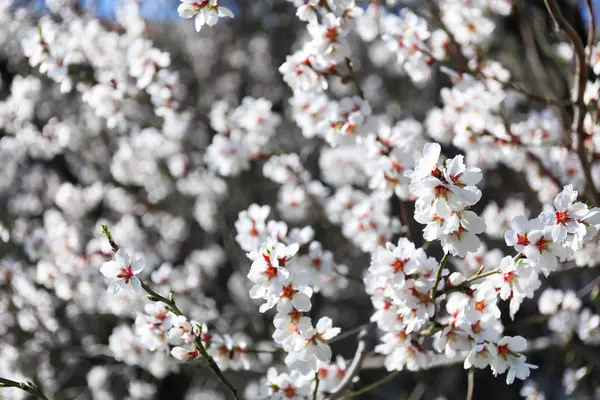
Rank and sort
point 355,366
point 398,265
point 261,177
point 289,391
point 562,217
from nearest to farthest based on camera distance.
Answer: point 562,217 → point 398,265 → point 289,391 → point 355,366 → point 261,177

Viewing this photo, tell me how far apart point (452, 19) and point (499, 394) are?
4216 millimetres

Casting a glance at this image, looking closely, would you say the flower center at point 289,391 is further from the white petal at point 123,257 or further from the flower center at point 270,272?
the white petal at point 123,257

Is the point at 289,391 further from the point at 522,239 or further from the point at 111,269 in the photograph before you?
the point at 522,239

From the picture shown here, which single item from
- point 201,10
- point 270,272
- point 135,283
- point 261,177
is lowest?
point 261,177

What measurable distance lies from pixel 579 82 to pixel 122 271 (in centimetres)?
180

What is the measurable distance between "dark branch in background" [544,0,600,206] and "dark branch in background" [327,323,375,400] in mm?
1135

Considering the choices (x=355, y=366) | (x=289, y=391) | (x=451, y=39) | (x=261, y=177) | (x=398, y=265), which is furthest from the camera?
(x=261, y=177)

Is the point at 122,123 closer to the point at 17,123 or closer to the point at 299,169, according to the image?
the point at 299,169

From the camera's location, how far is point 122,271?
1655 millimetres

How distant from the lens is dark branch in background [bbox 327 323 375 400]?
2.00 meters

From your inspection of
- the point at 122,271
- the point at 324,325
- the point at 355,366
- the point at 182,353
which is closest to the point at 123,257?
the point at 122,271

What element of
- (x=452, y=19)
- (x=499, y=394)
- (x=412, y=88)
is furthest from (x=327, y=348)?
(x=412, y=88)

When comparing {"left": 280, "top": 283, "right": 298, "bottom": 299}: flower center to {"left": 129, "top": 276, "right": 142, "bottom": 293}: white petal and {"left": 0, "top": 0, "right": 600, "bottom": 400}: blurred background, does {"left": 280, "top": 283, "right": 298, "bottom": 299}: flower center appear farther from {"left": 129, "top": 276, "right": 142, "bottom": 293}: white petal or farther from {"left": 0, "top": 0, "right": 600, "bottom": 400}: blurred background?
{"left": 0, "top": 0, "right": 600, "bottom": 400}: blurred background

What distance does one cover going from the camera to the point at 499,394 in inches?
231
